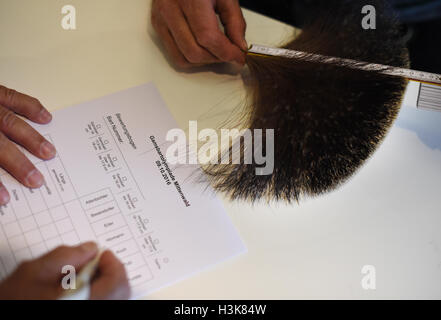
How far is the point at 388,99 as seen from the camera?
743 mm

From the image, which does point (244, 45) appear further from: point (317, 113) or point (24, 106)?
point (24, 106)

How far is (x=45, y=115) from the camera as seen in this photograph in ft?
2.37

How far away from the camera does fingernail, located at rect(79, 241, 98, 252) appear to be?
60 cm

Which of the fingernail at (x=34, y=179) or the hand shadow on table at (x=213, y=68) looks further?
the hand shadow on table at (x=213, y=68)

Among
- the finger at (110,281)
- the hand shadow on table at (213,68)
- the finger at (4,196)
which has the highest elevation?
the hand shadow on table at (213,68)

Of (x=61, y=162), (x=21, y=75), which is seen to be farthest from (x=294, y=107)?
(x=21, y=75)

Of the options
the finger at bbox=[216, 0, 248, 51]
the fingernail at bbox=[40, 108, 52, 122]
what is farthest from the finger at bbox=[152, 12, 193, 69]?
the fingernail at bbox=[40, 108, 52, 122]

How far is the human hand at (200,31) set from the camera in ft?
2.55

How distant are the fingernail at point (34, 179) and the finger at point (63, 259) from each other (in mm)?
128

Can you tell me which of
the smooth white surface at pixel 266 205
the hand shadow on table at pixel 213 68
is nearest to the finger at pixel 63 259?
the smooth white surface at pixel 266 205

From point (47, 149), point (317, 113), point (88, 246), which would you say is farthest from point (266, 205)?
point (47, 149)

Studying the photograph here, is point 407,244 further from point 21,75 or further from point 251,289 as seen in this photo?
point 21,75

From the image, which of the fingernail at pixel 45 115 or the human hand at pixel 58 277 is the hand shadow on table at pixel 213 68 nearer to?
the fingernail at pixel 45 115
